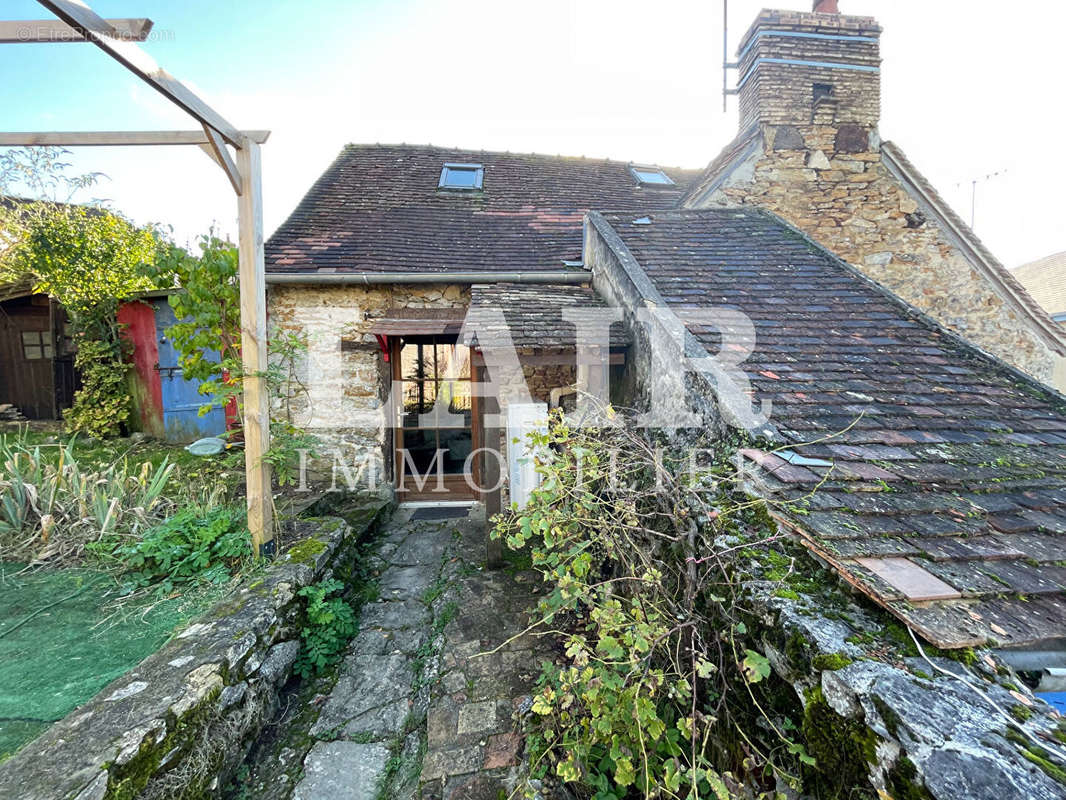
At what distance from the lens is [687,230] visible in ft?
16.4

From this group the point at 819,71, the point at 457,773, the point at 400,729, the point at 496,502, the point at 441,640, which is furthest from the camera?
the point at 819,71

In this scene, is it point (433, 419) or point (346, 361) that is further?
point (433, 419)

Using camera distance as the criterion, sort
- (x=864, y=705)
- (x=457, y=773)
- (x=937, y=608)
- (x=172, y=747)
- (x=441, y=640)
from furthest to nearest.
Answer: (x=441, y=640) → (x=457, y=773) → (x=172, y=747) → (x=937, y=608) → (x=864, y=705)

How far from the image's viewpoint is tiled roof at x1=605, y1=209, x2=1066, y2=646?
1476 millimetres

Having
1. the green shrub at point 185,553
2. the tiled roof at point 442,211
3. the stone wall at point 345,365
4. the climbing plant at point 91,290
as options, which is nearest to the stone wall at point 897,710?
the green shrub at point 185,553

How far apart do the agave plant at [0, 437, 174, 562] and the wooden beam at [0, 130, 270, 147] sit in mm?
2466

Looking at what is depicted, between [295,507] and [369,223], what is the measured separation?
431 centimetres

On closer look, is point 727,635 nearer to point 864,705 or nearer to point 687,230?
point 864,705

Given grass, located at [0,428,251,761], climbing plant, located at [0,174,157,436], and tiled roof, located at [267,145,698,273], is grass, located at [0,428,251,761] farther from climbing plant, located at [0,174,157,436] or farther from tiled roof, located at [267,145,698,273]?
climbing plant, located at [0,174,157,436]

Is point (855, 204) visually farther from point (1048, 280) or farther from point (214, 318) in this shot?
point (1048, 280)

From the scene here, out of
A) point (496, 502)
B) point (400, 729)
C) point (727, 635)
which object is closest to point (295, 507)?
point (496, 502)

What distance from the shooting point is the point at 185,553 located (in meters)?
3.20

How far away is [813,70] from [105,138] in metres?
7.72

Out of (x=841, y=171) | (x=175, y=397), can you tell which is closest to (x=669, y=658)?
(x=841, y=171)
